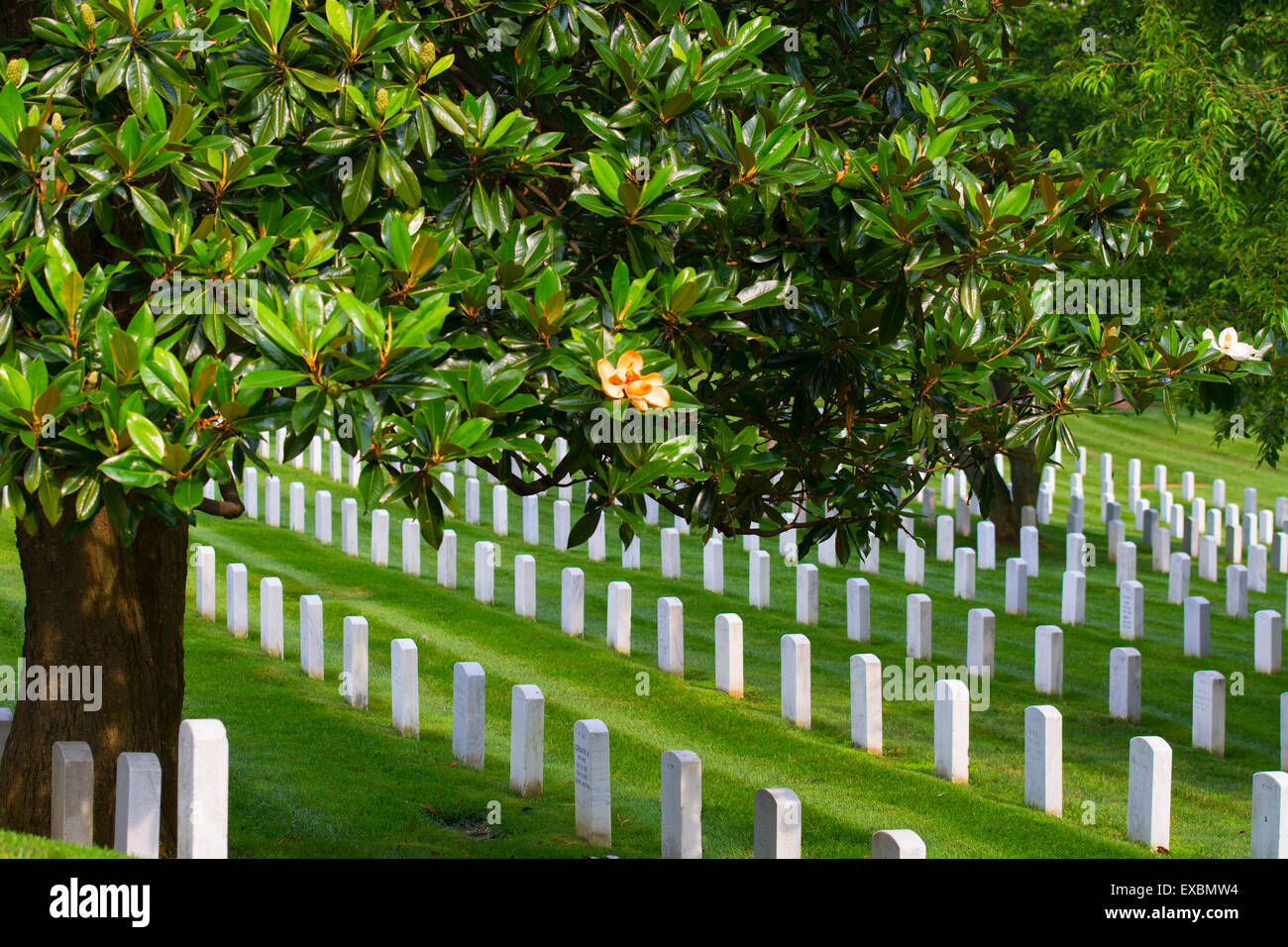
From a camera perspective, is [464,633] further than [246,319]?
Yes

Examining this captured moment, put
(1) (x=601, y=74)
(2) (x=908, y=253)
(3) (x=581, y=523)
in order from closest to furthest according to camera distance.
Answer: (3) (x=581, y=523)
(2) (x=908, y=253)
(1) (x=601, y=74)

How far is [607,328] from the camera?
457cm

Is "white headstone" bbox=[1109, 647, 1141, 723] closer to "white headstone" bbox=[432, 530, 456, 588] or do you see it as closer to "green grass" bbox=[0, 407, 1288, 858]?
"green grass" bbox=[0, 407, 1288, 858]

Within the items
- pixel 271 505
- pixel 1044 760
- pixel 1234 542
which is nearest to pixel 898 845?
pixel 1044 760

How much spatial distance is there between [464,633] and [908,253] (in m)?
9.26

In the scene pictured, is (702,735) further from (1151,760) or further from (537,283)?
(537,283)

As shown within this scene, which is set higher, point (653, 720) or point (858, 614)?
point (858, 614)

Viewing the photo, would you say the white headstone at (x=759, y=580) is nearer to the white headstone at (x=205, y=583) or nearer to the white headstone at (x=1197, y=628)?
the white headstone at (x=1197, y=628)

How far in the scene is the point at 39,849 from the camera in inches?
194

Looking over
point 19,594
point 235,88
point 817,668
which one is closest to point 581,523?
point 235,88

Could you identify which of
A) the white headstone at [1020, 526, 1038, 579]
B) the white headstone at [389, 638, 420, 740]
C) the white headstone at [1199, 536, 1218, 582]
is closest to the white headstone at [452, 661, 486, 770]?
the white headstone at [389, 638, 420, 740]

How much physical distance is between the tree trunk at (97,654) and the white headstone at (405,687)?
328 cm

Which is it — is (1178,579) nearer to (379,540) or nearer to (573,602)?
(573,602)

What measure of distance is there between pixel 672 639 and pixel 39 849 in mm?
8187
